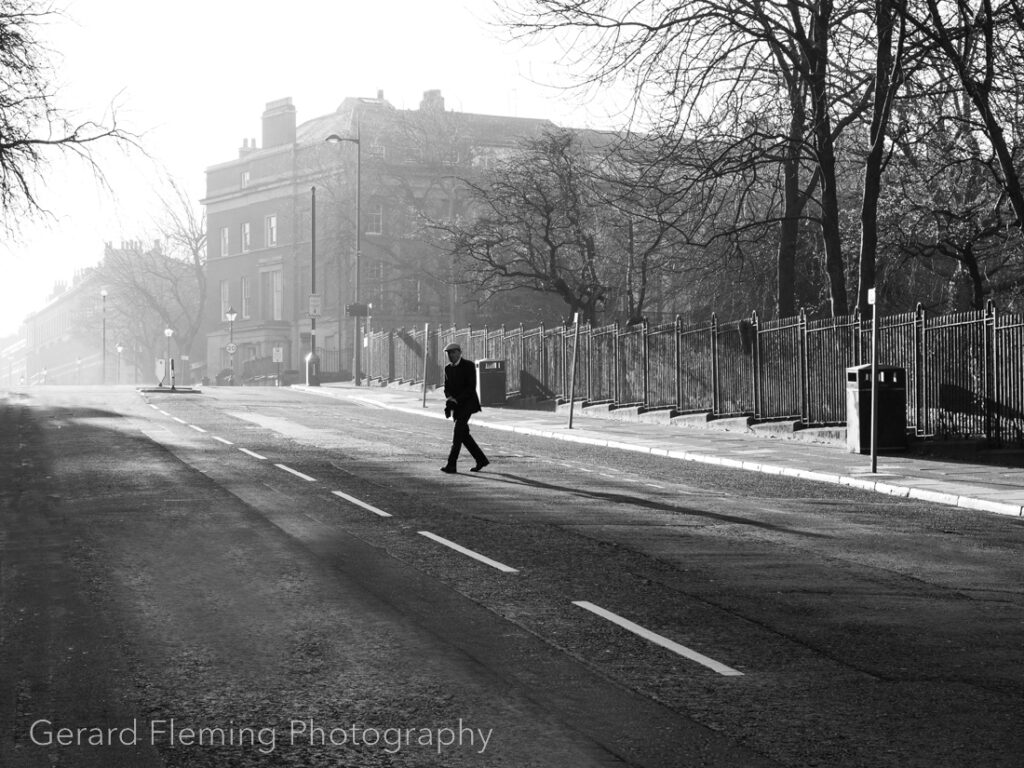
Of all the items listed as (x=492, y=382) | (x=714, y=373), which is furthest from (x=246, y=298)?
(x=714, y=373)

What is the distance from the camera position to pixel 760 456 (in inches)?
843

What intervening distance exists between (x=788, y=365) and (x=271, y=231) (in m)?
67.5

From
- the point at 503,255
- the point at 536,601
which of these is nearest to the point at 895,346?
the point at 536,601

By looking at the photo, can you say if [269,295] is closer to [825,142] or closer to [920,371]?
[825,142]

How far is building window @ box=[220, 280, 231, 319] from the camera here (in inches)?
3688

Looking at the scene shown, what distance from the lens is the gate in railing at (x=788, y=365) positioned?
20812 millimetres

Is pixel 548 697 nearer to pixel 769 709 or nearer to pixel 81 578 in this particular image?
pixel 769 709

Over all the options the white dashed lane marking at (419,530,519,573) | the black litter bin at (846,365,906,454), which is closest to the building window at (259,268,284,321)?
the black litter bin at (846,365,906,454)

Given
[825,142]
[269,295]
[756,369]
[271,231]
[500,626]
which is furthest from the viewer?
[269,295]

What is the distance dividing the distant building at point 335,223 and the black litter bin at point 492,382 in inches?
751

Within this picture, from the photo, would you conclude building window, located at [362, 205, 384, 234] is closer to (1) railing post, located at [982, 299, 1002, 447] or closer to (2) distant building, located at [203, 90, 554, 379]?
(2) distant building, located at [203, 90, 554, 379]

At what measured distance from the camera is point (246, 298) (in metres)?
91.9

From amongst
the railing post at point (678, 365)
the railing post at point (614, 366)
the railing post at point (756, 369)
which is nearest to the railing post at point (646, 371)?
the railing post at point (678, 365)

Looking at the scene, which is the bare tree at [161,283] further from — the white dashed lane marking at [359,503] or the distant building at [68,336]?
the white dashed lane marking at [359,503]
